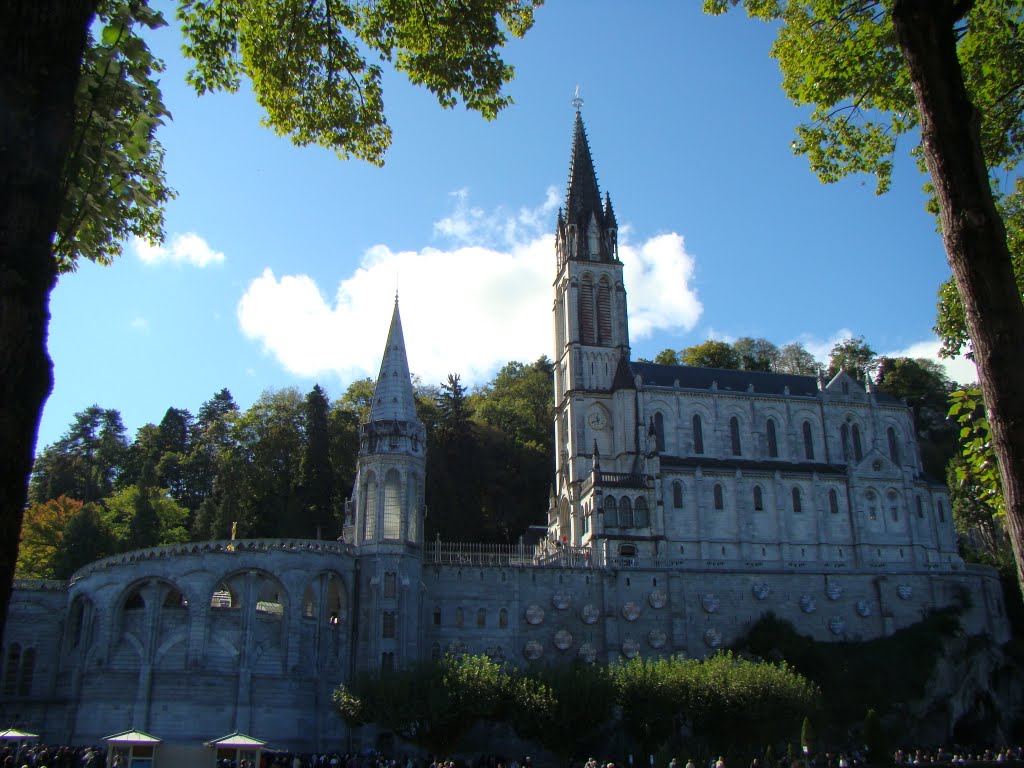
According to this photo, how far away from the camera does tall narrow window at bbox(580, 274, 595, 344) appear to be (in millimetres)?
64000

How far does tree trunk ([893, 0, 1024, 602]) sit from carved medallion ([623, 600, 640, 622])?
40357 mm

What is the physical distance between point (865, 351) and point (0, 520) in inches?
3852

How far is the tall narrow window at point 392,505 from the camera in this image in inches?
1714

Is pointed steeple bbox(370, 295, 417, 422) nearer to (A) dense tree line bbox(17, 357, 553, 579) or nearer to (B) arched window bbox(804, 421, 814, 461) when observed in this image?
(A) dense tree line bbox(17, 357, 553, 579)

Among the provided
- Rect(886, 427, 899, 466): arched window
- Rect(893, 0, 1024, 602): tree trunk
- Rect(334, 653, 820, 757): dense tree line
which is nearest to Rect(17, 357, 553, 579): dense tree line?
Rect(334, 653, 820, 757): dense tree line

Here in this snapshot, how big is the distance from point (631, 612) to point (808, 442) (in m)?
22.1

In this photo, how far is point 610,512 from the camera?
53906 mm

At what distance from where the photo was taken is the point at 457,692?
1330 inches

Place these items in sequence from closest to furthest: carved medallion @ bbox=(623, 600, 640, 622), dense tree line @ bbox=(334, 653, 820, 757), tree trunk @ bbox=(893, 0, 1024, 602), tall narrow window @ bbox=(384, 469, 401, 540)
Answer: tree trunk @ bbox=(893, 0, 1024, 602) < dense tree line @ bbox=(334, 653, 820, 757) < tall narrow window @ bbox=(384, 469, 401, 540) < carved medallion @ bbox=(623, 600, 640, 622)

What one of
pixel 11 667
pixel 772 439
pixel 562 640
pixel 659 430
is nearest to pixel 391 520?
pixel 562 640

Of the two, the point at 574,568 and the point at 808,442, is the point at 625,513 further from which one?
the point at 808,442

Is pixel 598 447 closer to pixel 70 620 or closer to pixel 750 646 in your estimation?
pixel 750 646

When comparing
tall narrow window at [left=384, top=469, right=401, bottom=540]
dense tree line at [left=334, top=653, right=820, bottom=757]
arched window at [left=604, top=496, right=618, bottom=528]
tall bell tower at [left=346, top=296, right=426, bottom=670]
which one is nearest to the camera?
dense tree line at [left=334, top=653, right=820, bottom=757]

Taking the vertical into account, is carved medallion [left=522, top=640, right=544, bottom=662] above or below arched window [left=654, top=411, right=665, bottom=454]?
below
